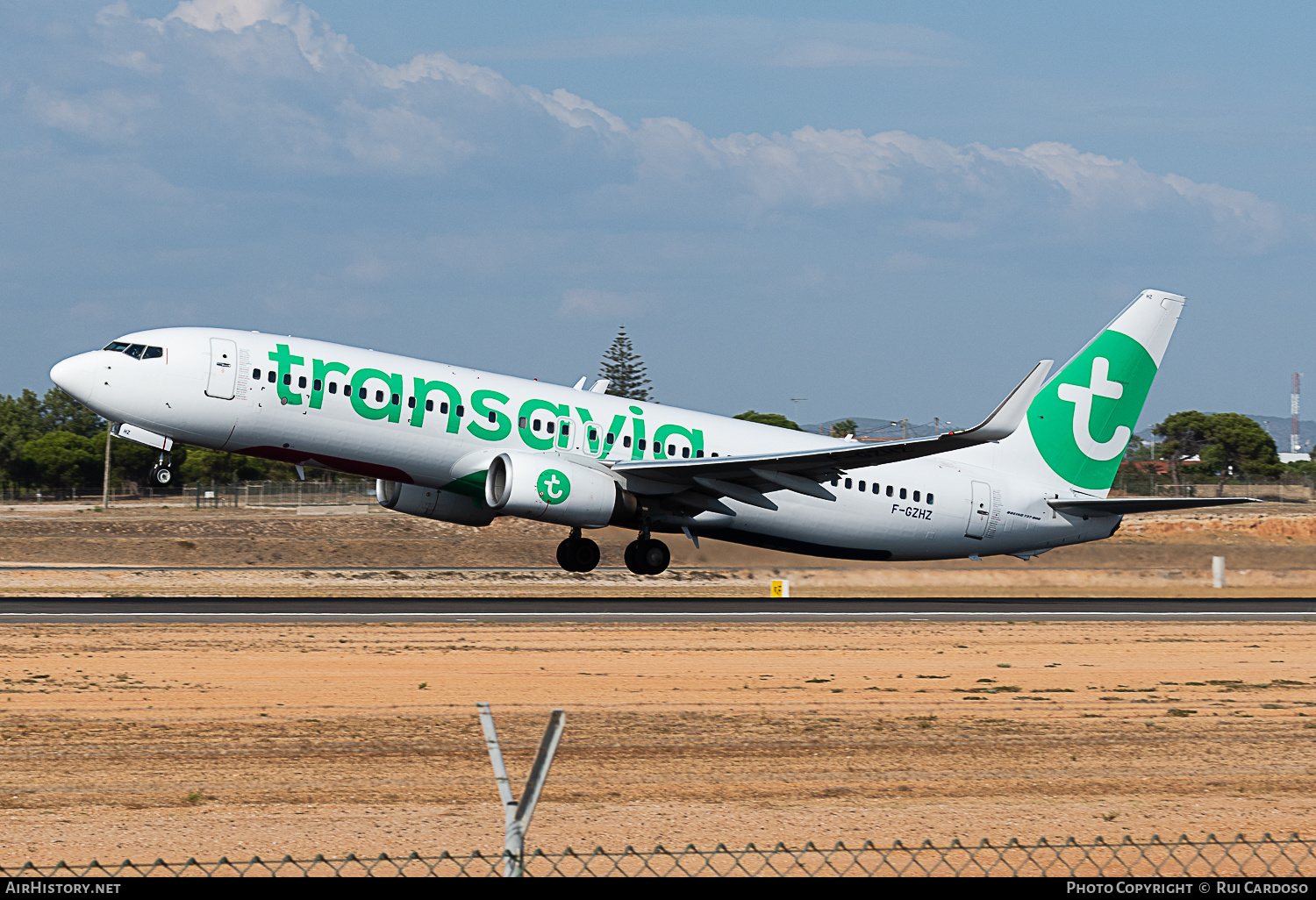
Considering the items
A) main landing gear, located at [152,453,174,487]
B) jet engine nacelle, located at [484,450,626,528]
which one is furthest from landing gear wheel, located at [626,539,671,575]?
main landing gear, located at [152,453,174,487]

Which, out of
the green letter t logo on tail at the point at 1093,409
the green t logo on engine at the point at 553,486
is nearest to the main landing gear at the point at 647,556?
the green t logo on engine at the point at 553,486

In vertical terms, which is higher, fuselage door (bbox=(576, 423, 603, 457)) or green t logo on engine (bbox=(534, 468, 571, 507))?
fuselage door (bbox=(576, 423, 603, 457))

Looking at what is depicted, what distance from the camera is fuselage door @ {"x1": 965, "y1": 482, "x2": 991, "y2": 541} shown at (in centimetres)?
3803

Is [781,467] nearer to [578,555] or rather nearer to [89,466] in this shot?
[578,555]

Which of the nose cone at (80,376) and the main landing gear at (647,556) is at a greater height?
the nose cone at (80,376)

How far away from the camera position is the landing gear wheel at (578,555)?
1439 inches

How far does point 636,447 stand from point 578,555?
3790 mm

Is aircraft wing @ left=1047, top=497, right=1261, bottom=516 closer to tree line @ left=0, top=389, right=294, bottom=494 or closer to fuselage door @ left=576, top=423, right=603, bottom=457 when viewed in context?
fuselage door @ left=576, top=423, right=603, bottom=457

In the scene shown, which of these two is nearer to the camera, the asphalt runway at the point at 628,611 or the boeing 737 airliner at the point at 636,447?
the asphalt runway at the point at 628,611

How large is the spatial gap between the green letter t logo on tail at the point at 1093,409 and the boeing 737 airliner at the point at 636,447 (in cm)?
5

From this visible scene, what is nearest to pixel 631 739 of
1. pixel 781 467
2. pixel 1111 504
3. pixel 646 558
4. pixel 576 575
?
pixel 781 467

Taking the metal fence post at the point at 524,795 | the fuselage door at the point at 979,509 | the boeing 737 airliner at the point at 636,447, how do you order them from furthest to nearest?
1. the fuselage door at the point at 979,509
2. the boeing 737 airliner at the point at 636,447
3. the metal fence post at the point at 524,795

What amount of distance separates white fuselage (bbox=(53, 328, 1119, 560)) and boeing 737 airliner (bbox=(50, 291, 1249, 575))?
0.05 meters

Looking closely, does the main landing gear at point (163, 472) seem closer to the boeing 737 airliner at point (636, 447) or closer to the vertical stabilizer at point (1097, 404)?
the boeing 737 airliner at point (636, 447)
